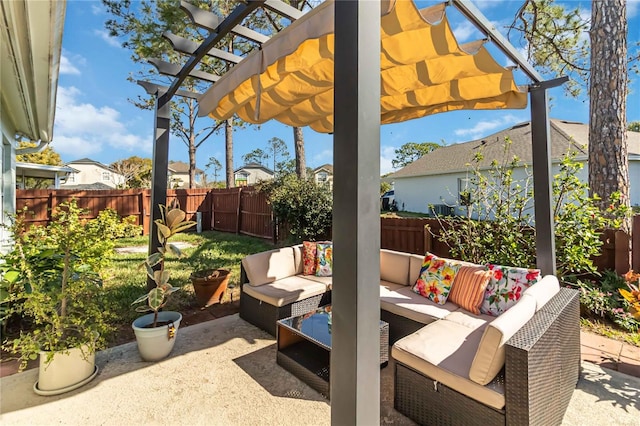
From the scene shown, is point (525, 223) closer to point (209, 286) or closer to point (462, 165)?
point (209, 286)

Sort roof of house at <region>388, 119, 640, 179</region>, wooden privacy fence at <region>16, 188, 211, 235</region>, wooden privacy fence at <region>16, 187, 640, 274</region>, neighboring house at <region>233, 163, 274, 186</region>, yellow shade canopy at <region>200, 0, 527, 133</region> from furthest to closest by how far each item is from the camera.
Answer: neighboring house at <region>233, 163, 274, 186</region> → roof of house at <region>388, 119, 640, 179</region> → wooden privacy fence at <region>16, 188, 211, 235</region> → wooden privacy fence at <region>16, 187, 640, 274</region> → yellow shade canopy at <region>200, 0, 527, 133</region>

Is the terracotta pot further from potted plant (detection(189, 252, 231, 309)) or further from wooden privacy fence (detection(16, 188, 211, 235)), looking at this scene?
wooden privacy fence (detection(16, 188, 211, 235))

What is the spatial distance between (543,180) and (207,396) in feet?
12.5

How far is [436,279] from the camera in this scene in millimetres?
3283

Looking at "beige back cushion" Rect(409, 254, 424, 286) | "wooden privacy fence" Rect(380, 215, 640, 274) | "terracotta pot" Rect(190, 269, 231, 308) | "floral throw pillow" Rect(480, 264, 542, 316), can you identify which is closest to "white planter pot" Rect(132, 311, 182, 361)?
"terracotta pot" Rect(190, 269, 231, 308)

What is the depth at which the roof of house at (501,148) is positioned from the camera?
11100mm

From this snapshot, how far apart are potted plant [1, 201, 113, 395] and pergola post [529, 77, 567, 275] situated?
167 inches

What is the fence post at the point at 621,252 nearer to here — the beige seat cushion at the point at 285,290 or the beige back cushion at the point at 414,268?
the beige back cushion at the point at 414,268

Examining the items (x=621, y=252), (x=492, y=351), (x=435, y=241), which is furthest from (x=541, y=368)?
(x=435, y=241)

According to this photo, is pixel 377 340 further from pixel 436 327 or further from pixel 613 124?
pixel 613 124

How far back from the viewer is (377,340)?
1349mm

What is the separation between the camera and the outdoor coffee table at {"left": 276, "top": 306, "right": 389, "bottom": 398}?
254cm

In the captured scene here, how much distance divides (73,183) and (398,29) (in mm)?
41269

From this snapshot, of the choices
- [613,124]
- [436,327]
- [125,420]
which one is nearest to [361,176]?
[436,327]
